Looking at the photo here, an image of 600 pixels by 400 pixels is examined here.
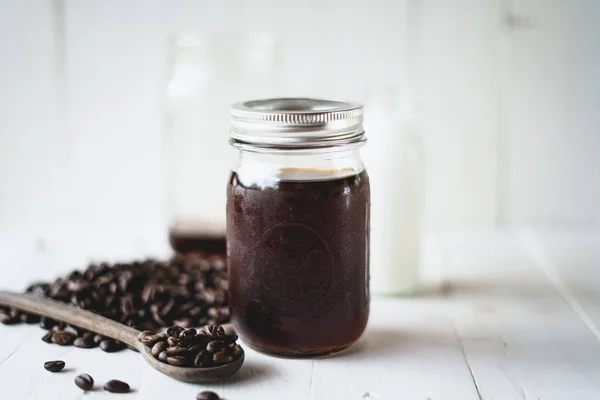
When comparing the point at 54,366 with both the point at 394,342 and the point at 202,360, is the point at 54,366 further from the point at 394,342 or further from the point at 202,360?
the point at 394,342

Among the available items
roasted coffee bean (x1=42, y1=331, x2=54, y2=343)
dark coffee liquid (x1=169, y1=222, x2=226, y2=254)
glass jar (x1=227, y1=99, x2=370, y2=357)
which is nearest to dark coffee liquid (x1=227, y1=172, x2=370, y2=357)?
glass jar (x1=227, y1=99, x2=370, y2=357)

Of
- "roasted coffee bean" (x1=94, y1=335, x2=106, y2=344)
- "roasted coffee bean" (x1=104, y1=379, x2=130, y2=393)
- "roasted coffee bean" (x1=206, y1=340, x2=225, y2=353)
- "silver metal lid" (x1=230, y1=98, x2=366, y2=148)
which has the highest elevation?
"silver metal lid" (x1=230, y1=98, x2=366, y2=148)

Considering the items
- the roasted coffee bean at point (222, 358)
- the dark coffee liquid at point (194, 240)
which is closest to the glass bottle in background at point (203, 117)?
the dark coffee liquid at point (194, 240)

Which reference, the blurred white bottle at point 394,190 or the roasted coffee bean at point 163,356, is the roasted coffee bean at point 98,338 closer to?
the roasted coffee bean at point 163,356

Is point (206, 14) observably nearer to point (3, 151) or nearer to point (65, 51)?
point (65, 51)

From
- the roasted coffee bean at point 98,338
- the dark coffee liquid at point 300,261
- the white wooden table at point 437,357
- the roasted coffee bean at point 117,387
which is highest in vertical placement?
the dark coffee liquid at point 300,261

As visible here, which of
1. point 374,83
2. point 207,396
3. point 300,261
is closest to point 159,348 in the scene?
point 207,396

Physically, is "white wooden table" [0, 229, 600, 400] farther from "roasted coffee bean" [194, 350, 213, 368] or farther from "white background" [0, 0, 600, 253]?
"white background" [0, 0, 600, 253]
